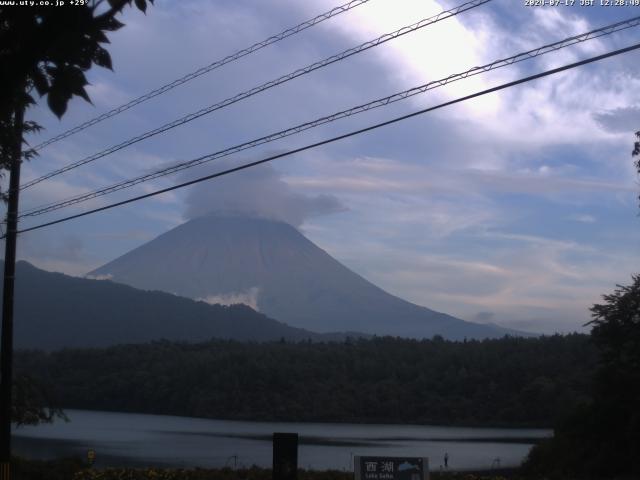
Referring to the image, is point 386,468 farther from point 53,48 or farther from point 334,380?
point 334,380

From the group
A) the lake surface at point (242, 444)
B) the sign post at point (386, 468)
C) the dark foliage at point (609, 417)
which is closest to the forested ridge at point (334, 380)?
the lake surface at point (242, 444)

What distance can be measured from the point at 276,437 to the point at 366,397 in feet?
299

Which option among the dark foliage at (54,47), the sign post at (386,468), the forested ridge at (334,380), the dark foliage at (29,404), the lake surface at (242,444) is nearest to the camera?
the dark foliage at (54,47)

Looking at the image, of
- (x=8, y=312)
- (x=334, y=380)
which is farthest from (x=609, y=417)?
(x=334, y=380)

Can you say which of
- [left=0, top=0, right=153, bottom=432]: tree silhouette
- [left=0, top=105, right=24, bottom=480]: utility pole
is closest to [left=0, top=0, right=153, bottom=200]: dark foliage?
[left=0, top=0, right=153, bottom=432]: tree silhouette

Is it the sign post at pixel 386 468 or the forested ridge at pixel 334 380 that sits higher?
the forested ridge at pixel 334 380

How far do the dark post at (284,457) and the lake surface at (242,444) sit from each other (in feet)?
68.8

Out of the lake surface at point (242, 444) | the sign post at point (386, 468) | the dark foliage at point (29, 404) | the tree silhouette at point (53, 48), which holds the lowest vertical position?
the lake surface at point (242, 444)

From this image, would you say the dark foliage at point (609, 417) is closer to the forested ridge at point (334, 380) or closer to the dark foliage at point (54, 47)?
the dark foliage at point (54, 47)

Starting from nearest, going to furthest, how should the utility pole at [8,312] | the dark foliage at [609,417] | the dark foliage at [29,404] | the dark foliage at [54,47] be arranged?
the dark foliage at [54,47]
the utility pole at [8,312]
the dark foliage at [29,404]
the dark foliage at [609,417]

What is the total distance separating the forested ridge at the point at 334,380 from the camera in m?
86.8

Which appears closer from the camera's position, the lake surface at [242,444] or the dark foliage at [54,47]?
the dark foliage at [54,47]

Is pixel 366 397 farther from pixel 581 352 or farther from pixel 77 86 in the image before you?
pixel 77 86

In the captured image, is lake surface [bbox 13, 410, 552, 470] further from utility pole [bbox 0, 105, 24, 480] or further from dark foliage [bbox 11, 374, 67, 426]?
utility pole [bbox 0, 105, 24, 480]
